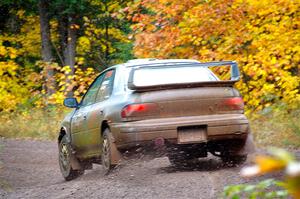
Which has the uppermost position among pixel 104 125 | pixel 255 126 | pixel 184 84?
pixel 184 84

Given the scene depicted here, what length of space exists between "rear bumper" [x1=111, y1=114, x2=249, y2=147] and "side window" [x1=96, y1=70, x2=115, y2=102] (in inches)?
39.2

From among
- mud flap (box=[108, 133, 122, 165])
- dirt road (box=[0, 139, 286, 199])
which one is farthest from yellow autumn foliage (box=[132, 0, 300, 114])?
mud flap (box=[108, 133, 122, 165])

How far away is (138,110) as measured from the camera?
331 inches

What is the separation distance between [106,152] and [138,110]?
81 centimetres

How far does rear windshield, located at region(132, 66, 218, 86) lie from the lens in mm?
8969

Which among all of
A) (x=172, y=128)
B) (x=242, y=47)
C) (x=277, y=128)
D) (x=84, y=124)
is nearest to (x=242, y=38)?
(x=242, y=47)

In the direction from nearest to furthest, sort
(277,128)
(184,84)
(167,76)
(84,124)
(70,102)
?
1. (184,84)
2. (167,76)
3. (84,124)
4. (70,102)
5. (277,128)

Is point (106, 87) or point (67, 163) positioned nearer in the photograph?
point (106, 87)

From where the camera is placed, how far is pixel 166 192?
705cm

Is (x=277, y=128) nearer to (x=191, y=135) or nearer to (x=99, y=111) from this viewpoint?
(x=99, y=111)

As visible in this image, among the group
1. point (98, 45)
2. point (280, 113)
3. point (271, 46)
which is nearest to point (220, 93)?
point (271, 46)


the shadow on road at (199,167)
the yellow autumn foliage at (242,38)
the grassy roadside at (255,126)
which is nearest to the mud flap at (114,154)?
the shadow on road at (199,167)

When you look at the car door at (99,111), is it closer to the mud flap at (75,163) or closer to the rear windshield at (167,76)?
the rear windshield at (167,76)

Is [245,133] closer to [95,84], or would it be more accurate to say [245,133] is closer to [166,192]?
[166,192]
